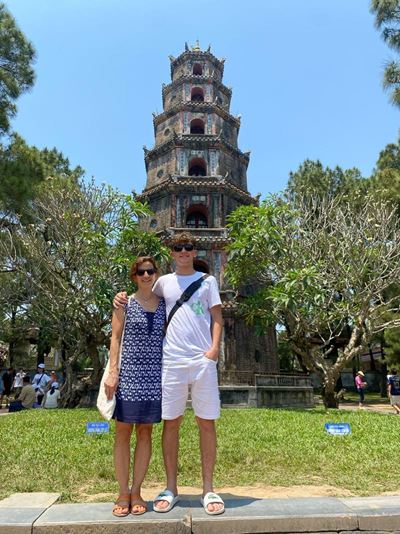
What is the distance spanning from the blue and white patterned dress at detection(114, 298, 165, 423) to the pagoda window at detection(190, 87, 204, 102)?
901 inches

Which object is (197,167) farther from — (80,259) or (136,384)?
(136,384)

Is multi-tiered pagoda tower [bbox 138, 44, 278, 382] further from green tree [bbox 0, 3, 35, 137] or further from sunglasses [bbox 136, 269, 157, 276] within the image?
sunglasses [bbox 136, 269, 157, 276]

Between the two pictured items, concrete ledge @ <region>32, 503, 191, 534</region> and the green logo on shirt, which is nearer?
concrete ledge @ <region>32, 503, 191, 534</region>

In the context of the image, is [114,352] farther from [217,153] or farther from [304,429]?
[217,153]

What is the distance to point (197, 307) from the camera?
11.7 feet

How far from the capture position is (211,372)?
3451 millimetres

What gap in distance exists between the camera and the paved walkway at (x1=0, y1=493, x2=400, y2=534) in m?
2.89

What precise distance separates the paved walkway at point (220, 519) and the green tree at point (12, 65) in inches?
575

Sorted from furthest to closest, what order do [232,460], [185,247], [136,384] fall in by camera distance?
[232,460] < [185,247] < [136,384]

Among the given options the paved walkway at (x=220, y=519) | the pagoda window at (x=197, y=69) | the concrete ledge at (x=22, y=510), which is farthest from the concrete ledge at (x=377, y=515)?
the pagoda window at (x=197, y=69)

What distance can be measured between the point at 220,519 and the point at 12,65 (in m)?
16.4

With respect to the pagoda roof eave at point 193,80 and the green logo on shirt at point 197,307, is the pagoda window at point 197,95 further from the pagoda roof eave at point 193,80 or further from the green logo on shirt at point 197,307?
the green logo on shirt at point 197,307

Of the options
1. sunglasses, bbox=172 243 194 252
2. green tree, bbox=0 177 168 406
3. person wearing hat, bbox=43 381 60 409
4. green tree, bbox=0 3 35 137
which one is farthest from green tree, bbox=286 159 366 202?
sunglasses, bbox=172 243 194 252

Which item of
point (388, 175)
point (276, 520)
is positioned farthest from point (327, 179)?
point (276, 520)
